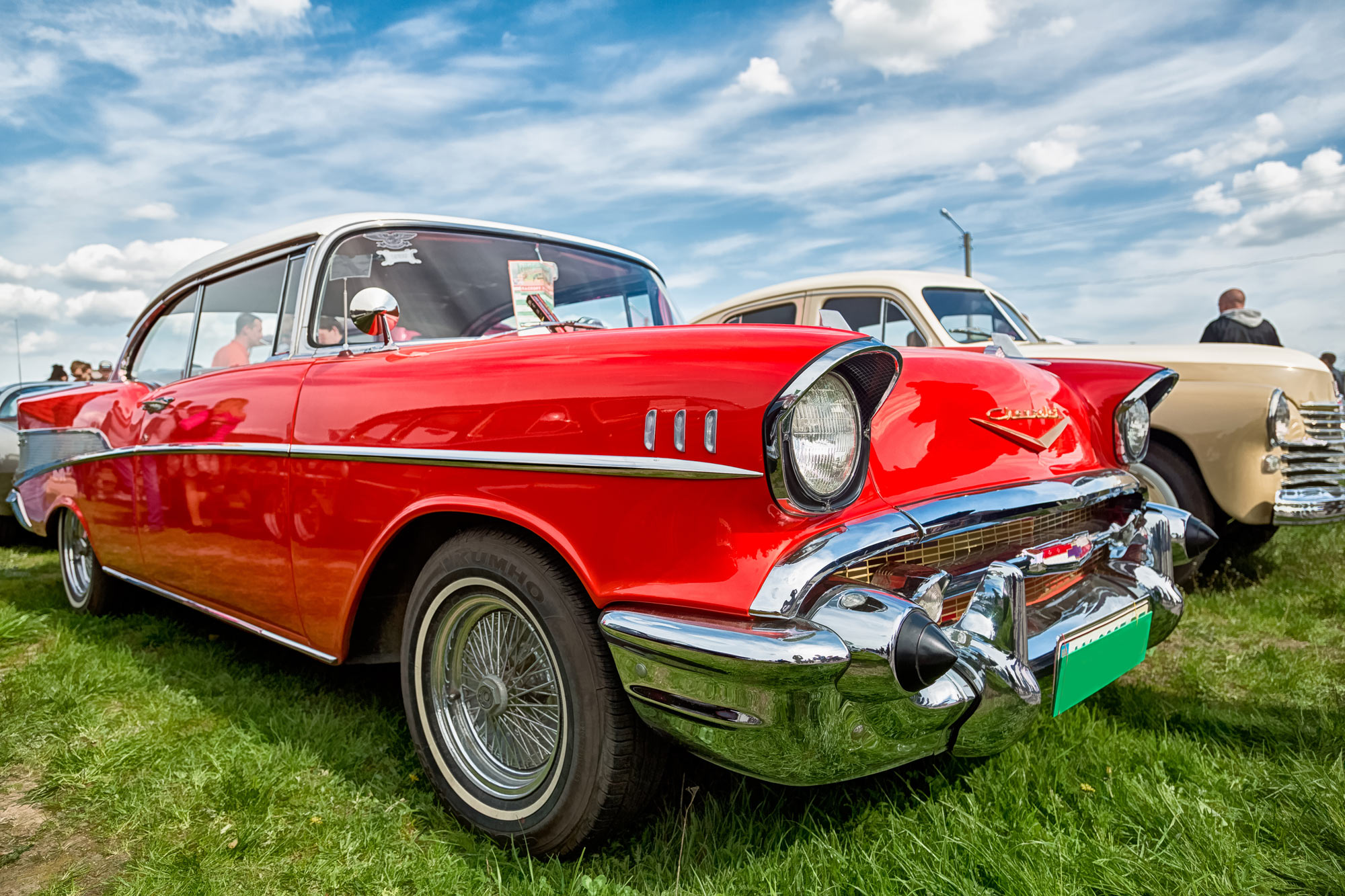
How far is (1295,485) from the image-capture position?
405 cm

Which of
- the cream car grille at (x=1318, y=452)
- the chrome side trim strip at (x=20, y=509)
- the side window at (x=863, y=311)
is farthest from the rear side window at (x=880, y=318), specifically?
the chrome side trim strip at (x=20, y=509)

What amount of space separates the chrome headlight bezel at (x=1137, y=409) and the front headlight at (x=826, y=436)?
49.9 inches

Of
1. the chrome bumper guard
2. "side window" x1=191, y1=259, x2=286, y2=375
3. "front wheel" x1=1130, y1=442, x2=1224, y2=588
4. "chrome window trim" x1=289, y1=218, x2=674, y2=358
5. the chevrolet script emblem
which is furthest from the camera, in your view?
"front wheel" x1=1130, y1=442, x2=1224, y2=588

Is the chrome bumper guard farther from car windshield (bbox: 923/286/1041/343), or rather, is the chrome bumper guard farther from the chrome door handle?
car windshield (bbox: 923/286/1041/343)

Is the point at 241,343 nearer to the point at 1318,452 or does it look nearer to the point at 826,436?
the point at 826,436

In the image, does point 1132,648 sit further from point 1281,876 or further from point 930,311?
point 930,311

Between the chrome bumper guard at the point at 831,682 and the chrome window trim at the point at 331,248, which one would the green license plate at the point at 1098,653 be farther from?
the chrome window trim at the point at 331,248

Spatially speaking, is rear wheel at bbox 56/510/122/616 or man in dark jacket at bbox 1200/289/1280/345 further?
man in dark jacket at bbox 1200/289/1280/345

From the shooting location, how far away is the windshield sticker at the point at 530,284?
2.83 meters

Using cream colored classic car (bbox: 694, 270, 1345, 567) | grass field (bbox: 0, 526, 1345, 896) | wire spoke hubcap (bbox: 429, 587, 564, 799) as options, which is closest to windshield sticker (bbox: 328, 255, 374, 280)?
wire spoke hubcap (bbox: 429, 587, 564, 799)

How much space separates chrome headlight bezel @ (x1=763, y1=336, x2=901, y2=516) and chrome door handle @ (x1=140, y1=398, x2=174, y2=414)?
255 centimetres

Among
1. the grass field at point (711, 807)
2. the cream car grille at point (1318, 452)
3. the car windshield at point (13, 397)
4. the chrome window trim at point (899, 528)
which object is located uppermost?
the car windshield at point (13, 397)

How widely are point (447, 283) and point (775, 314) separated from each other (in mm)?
3230

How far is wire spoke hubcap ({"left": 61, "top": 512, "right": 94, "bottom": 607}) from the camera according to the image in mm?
4145
